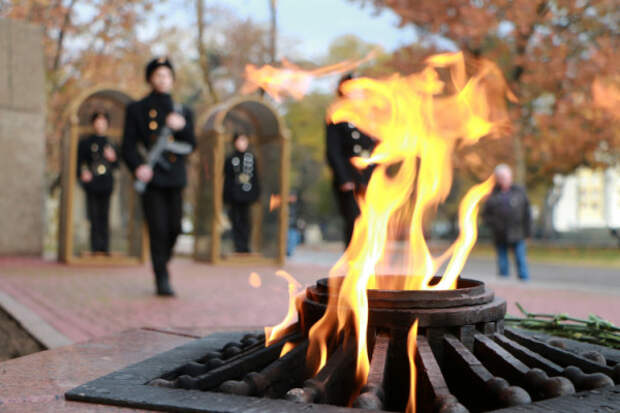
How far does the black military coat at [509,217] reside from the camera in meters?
10.3

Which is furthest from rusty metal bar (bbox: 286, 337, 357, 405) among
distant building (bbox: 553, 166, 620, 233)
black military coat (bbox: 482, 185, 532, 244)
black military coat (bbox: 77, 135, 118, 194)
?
distant building (bbox: 553, 166, 620, 233)

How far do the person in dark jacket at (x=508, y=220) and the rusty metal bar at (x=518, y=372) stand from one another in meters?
8.16

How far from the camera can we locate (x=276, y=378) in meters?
2.18

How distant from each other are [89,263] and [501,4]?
10870 mm

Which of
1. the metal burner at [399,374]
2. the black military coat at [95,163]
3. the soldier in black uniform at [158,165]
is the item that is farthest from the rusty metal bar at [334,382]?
the black military coat at [95,163]

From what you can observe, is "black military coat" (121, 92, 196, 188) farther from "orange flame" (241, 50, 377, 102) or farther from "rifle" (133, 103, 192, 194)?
"orange flame" (241, 50, 377, 102)

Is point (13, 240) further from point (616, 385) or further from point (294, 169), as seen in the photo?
point (294, 169)

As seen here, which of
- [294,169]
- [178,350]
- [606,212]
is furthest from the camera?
Answer: [606,212]

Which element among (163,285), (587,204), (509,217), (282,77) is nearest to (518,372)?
(282,77)

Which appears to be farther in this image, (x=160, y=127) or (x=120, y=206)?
(x=120, y=206)

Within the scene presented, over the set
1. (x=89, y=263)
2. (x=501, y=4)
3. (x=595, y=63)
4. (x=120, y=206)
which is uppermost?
(x=501, y=4)

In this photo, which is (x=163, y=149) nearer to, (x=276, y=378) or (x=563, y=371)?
(x=276, y=378)

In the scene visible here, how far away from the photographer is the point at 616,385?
2.05 metres

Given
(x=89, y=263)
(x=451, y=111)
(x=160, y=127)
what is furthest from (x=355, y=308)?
(x=89, y=263)
